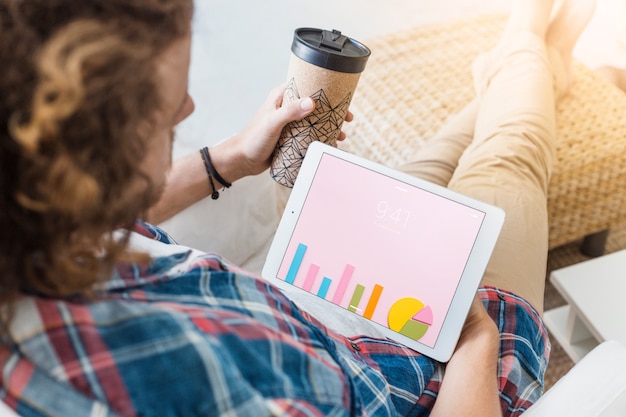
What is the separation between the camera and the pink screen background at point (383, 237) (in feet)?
2.74

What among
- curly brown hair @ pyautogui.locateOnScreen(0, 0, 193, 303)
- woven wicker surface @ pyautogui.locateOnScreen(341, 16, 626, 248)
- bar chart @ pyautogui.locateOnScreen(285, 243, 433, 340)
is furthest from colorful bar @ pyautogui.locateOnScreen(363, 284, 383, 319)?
woven wicker surface @ pyautogui.locateOnScreen(341, 16, 626, 248)

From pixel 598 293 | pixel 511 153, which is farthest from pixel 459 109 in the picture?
pixel 598 293

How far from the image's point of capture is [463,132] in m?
1.31

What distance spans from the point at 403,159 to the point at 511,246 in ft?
1.23

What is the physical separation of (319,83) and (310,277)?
0.25m

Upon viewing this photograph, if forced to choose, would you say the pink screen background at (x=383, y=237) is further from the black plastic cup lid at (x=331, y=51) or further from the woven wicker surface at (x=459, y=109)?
the woven wicker surface at (x=459, y=109)

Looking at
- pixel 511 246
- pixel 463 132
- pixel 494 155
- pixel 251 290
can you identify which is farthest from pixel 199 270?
pixel 463 132

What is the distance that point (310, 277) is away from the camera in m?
0.87

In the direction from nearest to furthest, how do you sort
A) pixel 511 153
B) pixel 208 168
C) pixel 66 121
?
pixel 66 121 < pixel 208 168 < pixel 511 153

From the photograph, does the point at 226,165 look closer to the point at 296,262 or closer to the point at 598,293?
the point at 296,262

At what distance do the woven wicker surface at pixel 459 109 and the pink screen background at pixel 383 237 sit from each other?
495mm

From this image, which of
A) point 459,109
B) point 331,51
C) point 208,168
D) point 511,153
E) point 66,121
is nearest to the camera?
point 66,121

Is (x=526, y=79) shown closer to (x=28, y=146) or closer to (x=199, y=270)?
(x=199, y=270)

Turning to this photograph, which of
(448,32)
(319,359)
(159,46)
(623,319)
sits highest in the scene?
(159,46)
